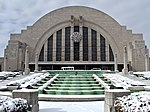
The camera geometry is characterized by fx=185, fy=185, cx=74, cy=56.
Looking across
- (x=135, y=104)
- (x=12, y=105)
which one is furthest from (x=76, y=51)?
(x=135, y=104)

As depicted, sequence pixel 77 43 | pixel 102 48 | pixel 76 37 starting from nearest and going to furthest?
pixel 76 37 < pixel 77 43 < pixel 102 48

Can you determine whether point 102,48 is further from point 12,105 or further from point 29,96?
point 12,105

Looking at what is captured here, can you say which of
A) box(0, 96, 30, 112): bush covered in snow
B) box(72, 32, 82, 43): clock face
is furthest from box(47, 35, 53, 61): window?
box(0, 96, 30, 112): bush covered in snow

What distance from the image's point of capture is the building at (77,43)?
143 feet

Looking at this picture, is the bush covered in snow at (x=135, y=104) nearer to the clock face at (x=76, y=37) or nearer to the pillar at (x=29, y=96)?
the pillar at (x=29, y=96)

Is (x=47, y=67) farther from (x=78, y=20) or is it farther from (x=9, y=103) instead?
(x=9, y=103)

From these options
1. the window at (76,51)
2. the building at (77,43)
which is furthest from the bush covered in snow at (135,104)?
the window at (76,51)

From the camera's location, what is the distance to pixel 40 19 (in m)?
49.1

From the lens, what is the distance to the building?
43688 millimetres

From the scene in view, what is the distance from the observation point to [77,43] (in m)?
46.5

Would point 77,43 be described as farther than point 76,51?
Yes

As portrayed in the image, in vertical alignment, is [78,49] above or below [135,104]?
above

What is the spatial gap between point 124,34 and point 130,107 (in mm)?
45484

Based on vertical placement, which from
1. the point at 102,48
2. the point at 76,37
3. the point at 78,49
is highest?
the point at 76,37
